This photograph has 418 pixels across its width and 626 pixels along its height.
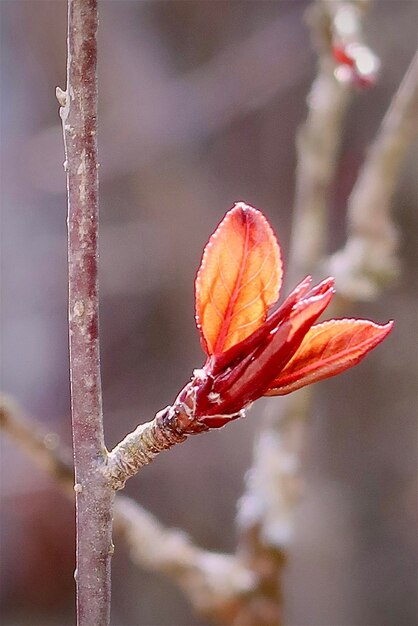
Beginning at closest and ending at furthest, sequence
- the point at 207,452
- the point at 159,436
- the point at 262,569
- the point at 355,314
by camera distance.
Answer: the point at 159,436, the point at 262,569, the point at 355,314, the point at 207,452

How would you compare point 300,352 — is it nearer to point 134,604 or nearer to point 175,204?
point 175,204

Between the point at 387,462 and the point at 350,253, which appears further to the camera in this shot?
the point at 387,462

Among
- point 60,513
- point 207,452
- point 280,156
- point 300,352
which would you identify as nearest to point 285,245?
point 280,156

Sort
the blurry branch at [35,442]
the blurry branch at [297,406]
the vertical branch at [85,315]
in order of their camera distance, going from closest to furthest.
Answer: the vertical branch at [85,315], the blurry branch at [35,442], the blurry branch at [297,406]

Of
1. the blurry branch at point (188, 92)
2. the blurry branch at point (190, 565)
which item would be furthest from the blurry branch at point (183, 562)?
the blurry branch at point (188, 92)

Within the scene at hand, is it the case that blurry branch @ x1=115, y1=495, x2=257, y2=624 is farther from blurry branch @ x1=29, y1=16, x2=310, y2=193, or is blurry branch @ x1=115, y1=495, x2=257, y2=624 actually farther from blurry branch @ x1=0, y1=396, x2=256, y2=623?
blurry branch @ x1=29, y1=16, x2=310, y2=193

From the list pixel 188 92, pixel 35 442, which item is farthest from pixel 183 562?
pixel 188 92

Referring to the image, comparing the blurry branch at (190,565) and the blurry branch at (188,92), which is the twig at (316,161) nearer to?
the blurry branch at (190,565)
